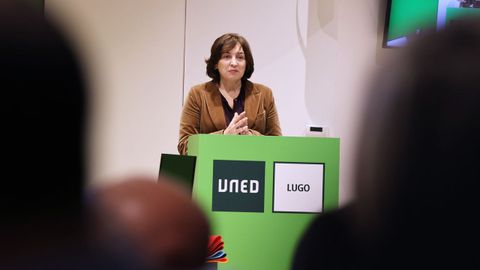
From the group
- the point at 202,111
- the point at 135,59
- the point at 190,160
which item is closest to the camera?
the point at 190,160

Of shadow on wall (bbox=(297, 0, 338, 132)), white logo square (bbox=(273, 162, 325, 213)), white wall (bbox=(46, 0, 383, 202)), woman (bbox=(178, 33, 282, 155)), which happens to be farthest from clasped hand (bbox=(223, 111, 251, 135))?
shadow on wall (bbox=(297, 0, 338, 132))

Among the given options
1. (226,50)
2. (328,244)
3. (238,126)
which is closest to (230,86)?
(226,50)

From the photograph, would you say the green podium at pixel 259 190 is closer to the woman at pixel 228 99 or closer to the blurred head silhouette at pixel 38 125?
the woman at pixel 228 99

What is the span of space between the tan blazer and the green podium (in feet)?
3.59

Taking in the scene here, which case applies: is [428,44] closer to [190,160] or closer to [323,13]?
[190,160]

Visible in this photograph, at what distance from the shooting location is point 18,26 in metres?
0.34

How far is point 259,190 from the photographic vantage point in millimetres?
2861

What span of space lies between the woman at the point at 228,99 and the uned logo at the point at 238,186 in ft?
3.72

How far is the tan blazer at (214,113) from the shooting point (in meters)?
4.11

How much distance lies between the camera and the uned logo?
9.37ft

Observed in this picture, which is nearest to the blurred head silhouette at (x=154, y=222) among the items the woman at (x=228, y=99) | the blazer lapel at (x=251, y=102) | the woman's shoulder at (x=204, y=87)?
the woman at (x=228, y=99)

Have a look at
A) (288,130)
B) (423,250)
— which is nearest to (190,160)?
(423,250)

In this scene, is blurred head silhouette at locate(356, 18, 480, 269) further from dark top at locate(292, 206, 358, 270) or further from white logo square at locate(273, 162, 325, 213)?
white logo square at locate(273, 162, 325, 213)

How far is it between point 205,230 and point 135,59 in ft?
15.9
